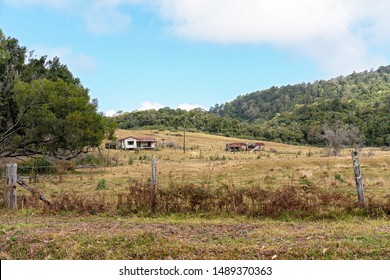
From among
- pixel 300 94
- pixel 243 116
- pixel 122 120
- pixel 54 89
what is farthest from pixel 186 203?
pixel 300 94

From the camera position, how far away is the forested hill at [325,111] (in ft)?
319

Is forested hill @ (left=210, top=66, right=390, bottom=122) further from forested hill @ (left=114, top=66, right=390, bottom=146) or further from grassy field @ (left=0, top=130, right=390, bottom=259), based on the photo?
grassy field @ (left=0, top=130, right=390, bottom=259)

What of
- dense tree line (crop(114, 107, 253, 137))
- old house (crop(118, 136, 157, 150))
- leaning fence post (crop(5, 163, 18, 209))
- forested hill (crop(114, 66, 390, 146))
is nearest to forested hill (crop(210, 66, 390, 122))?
forested hill (crop(114, 66, 390, 146))

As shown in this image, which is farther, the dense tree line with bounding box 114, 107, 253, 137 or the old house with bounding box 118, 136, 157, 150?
the dense tree line with bounding box 114, 107, 253, 137

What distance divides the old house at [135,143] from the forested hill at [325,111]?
39.4 m

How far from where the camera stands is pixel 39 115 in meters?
28.6

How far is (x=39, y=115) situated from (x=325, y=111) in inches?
4335

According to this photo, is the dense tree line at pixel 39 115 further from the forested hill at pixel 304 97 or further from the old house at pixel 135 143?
the forested hill at pixel 304 97

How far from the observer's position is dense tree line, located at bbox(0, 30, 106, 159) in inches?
1115

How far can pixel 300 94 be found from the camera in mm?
194625

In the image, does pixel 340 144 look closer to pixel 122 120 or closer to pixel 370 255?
pixel 370 255

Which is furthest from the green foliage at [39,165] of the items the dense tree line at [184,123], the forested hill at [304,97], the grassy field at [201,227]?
the forested hill at [304,97]

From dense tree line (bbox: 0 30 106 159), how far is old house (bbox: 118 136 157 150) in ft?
153

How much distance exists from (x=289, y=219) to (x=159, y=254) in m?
4.64
